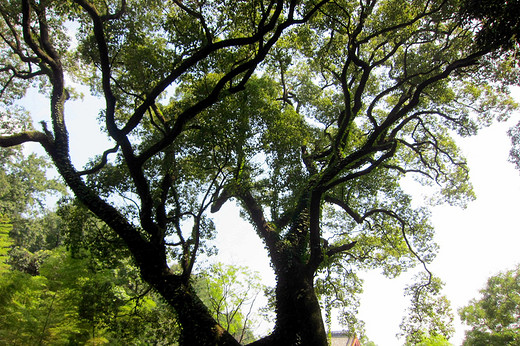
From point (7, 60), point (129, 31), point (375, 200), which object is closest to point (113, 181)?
point (129, 31)

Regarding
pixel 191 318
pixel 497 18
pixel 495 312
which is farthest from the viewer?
pixel 495 312


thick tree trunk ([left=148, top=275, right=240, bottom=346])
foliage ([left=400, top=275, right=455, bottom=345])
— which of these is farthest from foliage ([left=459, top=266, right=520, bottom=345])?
thick tree trunk ([left=148, top=275, right=240, bottom=346])

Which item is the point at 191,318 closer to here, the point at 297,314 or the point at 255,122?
the point at 297,314

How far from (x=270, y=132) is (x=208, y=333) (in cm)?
560

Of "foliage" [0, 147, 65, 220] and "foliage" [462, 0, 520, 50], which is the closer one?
"foliage" [462, 0, 520, 50]

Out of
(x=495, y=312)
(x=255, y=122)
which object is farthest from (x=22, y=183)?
(x=495, y=312)

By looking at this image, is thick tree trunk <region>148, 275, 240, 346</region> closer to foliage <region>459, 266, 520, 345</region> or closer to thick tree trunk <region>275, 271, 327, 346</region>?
thick tree trunk <region>275, 271, 327, 346</region>

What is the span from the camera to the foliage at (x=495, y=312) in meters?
16.9

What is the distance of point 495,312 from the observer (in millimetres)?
18281

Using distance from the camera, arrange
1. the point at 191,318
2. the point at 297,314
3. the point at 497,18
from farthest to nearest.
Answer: the point at 297,314, the point at 191,318, the point at 497,18

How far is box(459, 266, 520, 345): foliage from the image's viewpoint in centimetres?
1688

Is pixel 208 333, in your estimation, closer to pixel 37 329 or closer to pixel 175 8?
pixel 37 329

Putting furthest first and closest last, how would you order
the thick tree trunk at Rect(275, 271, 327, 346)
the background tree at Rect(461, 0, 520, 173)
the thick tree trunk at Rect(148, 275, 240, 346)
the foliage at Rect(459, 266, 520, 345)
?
the foliage at Rect(459, 266, 520, 345)
the thick tree trunk at Rect(275, 271, 327, 346)
the thick tree trunk at Rect(148, 275, 240, 346)
the background tree at Rect(461, 0, 520, 173)

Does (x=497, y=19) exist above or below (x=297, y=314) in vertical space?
above
